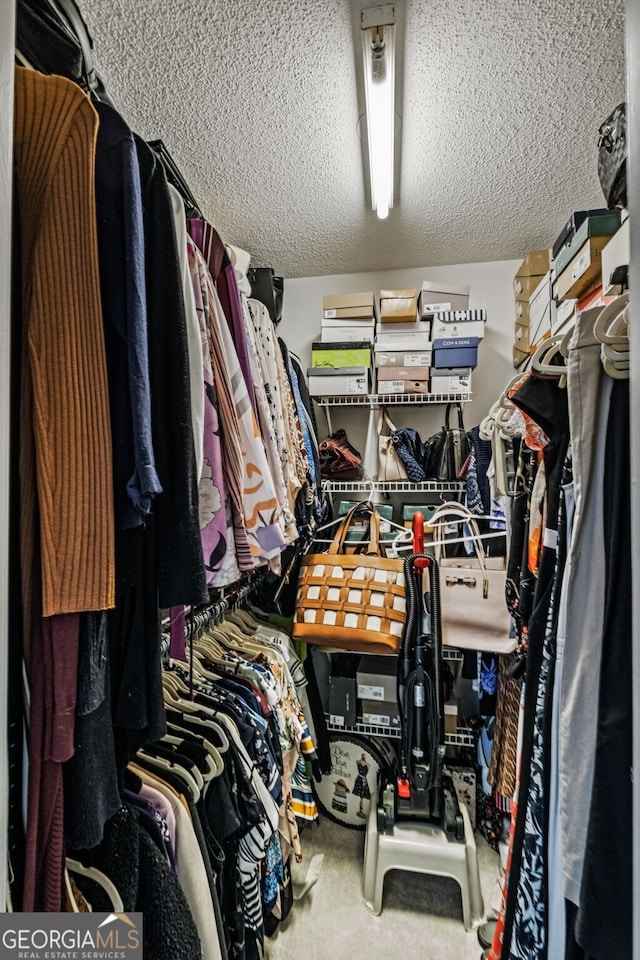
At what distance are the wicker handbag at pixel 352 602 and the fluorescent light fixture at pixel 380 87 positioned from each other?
4.55 feet

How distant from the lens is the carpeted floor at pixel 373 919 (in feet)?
4.39

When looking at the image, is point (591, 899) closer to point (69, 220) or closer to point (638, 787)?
point (638, 787)

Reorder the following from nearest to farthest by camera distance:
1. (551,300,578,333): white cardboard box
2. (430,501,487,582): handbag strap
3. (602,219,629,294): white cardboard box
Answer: (602,219,629,294): white cardboard box → (551,300,578,333): white cardboard box → (430,501,487,582): handbag strap

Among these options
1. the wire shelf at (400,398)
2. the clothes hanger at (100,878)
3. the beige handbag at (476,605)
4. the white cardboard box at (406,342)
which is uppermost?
the white cardboard box at (406,342)

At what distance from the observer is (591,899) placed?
1.82ft

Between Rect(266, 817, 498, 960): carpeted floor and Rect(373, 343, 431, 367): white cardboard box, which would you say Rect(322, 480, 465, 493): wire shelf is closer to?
Rect(373, 343, 431, 367): white cardboard box

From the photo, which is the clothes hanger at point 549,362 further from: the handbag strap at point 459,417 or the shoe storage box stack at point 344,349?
the handbag strap at point 459,417

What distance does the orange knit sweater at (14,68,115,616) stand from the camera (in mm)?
508

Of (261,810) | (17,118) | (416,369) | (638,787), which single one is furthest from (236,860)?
(416,369)

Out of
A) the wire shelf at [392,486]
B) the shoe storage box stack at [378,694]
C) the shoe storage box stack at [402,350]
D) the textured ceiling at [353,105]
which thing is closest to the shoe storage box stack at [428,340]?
the shoe storage box stack at [402,350]

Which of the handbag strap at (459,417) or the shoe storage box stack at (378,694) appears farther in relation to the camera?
the handbag strap at (459,417)

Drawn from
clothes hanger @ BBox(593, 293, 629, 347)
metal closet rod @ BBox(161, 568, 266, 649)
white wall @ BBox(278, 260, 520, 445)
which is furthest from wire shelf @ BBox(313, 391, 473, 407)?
clothes hanger @ BBox(593, 293, 629, 347)

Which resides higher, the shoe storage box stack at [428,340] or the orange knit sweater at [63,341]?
the shoe storage box stack at [428,340]

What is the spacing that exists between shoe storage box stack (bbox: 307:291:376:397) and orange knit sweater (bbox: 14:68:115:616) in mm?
1566
